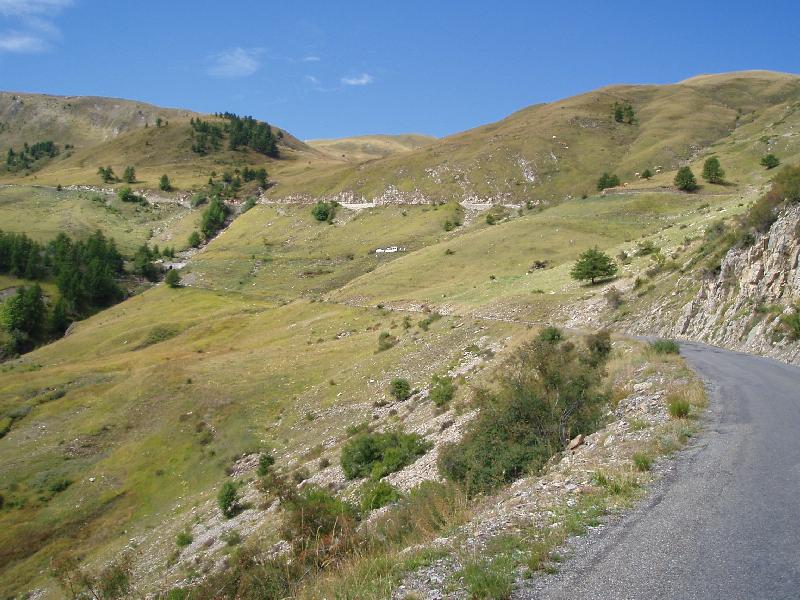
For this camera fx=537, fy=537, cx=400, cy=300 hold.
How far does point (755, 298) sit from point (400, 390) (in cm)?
1829

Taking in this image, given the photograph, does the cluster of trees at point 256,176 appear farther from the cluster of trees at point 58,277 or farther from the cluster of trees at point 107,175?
the cluster of trees at point 58,277

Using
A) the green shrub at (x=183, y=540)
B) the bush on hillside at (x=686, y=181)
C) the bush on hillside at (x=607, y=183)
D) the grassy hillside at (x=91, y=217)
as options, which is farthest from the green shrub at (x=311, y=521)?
the grassy hillside at (x=91, y=217)

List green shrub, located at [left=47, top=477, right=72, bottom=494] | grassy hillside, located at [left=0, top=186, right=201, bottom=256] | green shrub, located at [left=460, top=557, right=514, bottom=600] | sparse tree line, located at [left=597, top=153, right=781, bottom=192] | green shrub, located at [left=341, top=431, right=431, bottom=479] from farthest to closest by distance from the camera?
1. grassy hillside, located at [left=0, top=186, right=201, bottom=256]
2. sparse tree line, located at [left=597, top=153, right=781, bottom=192]
3. green shrub, located at [left=47, top=477, right=72, bottom=494]
4. green shrub, located at [left=341, top=431, right=431, bottom=479]
5. green shrub, located at [left=460, top=557, right=514, bottom=600]

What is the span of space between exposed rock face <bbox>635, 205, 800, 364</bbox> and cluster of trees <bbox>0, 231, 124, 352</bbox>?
103666 mm

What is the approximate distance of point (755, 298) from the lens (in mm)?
24375

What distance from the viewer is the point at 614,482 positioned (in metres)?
9.66

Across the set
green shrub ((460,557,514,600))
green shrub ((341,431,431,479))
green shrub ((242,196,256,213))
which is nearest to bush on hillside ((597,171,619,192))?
green shrub ((341,431,431,479))

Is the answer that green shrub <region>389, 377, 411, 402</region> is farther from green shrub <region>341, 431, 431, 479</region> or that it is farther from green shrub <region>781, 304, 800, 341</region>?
green shrub <region>781, 304, 800, 341</region>

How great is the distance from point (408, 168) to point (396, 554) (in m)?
137

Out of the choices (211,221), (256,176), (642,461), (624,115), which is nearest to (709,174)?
(624,115)

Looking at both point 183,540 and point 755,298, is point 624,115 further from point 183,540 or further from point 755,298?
point 183,540

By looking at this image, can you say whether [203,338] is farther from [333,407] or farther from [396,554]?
[396,554]

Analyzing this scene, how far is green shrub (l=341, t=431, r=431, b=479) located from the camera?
21203mm

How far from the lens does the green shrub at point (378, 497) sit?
677 inches
